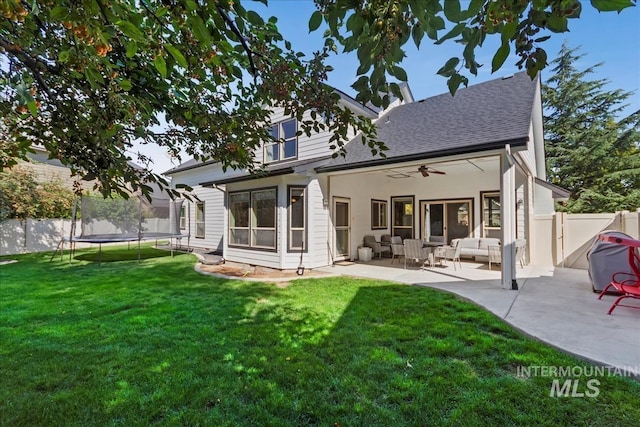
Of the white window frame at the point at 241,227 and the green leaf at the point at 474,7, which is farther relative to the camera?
the white window frame at the point at 241,227

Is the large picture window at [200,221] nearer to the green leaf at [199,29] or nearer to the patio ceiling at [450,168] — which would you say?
the patio ceiling at [450,168]

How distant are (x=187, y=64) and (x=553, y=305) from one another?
6243 mm

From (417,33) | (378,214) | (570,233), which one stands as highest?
(417,33)

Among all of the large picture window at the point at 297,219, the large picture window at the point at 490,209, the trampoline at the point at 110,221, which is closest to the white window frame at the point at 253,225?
the large picture window at the point at 297,219

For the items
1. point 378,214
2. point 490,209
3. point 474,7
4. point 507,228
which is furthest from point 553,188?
point 474,7

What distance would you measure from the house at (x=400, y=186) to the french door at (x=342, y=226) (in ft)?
0.11

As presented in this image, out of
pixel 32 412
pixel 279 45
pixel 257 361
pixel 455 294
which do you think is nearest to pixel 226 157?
pixel 279 45

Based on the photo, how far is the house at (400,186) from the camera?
764cm

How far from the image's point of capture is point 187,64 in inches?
58.2

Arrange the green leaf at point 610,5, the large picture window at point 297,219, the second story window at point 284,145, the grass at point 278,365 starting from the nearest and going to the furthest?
1. the green leaf at point 610,5
2. the grass at point 278,365
3. the large picture window at point 297,219
4. the second story window at point 284,145

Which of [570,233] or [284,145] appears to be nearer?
[570,233]

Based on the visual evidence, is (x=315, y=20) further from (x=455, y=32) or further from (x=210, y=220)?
(x=210, y=220)

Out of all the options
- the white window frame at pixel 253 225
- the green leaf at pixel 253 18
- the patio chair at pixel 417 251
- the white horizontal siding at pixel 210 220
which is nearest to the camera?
the green leaf at pixel 253 18

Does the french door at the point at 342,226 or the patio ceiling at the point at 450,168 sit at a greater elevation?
the patio ceiling at the point at 450,168
